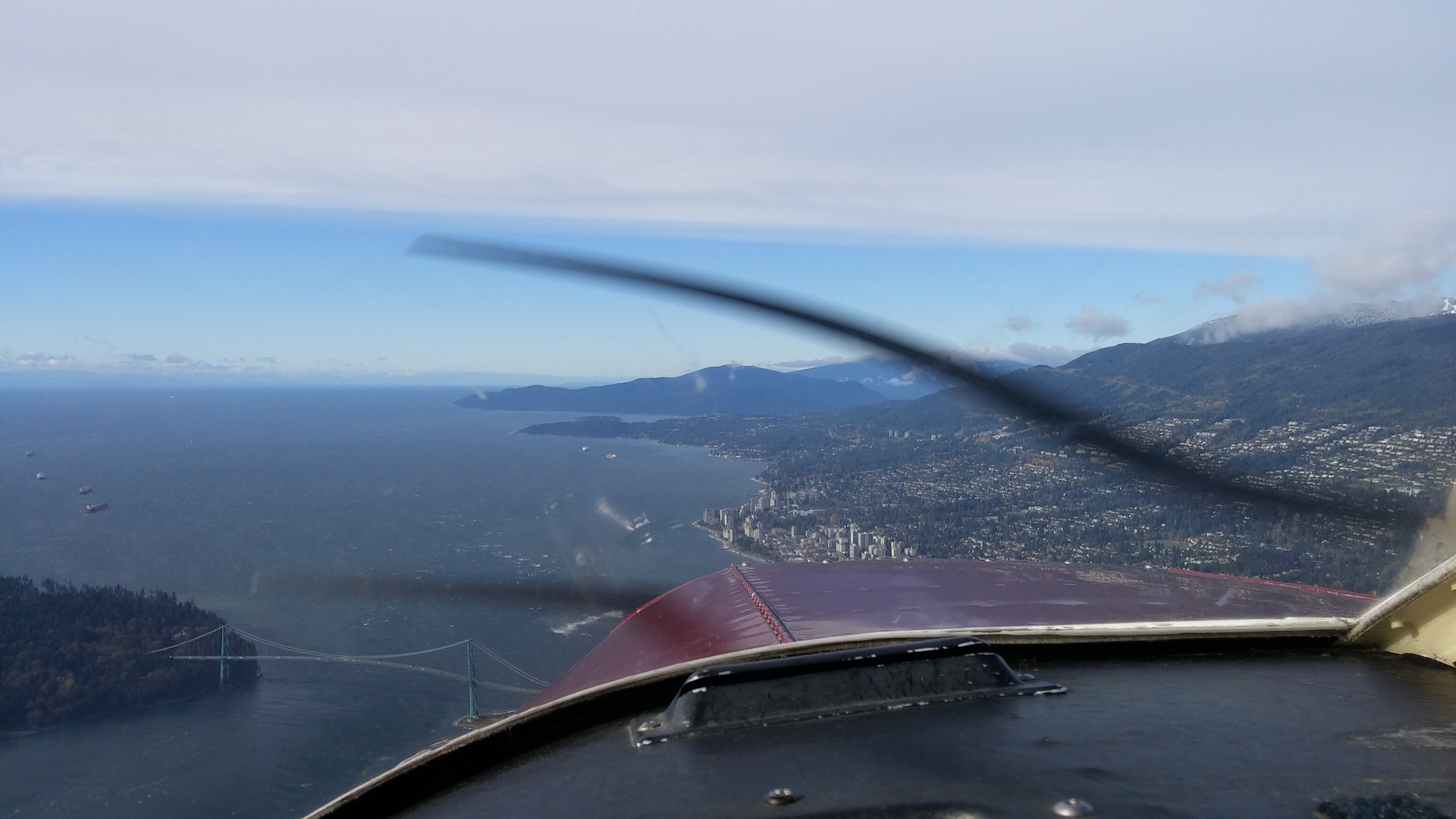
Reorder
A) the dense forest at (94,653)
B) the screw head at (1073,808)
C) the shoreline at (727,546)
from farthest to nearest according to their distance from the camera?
the shoreline at (727,546)
the dense forest at (94,653)
the screw head at (1073,808)

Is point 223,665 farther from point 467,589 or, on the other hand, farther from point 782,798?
point 782,798

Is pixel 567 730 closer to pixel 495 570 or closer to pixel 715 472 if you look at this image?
pixel 495 570

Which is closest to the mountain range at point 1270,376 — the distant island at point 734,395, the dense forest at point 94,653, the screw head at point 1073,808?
the screw head at point 1073,808

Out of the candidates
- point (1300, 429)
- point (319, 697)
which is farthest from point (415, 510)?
point (1300, 429)

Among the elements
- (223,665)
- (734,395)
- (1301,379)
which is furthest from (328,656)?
(734,395)

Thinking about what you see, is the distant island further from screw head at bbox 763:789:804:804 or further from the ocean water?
screw head at bbox 763:789:804:804

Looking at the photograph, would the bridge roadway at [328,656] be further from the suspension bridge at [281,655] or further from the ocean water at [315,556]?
the ocean water at [315,556]

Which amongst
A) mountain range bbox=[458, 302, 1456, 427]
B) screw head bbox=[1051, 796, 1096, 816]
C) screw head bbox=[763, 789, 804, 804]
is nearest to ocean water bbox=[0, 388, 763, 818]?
screw head bbox=[763, 789, 804, 804]
